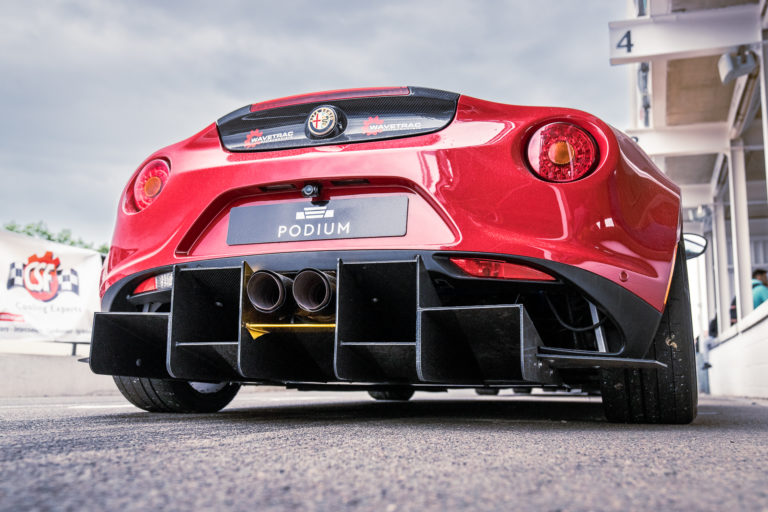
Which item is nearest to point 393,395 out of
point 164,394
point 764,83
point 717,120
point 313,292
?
point 164,394

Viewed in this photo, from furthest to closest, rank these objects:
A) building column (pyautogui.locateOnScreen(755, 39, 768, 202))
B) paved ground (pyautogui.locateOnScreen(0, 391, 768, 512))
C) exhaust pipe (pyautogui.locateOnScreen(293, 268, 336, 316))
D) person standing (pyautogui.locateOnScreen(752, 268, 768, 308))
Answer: person standing (pyautogui.locateOnScreen(752, 268, 768, 308)) < building column (pyautogui.locateOnScreen(755, 39, 768, 202)) < exhaust pipe (pyautogui.locateOnScreen(293, 268, 336, 316)) < paved ground (pyautogui.locateOnScreen(0, 391, 768, 512))

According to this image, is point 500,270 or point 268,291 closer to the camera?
point 500,270

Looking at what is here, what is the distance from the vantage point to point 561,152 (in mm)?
2250

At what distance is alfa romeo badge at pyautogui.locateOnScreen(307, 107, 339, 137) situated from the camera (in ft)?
7.96

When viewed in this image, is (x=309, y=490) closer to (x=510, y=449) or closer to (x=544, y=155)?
(x=510, y=449)

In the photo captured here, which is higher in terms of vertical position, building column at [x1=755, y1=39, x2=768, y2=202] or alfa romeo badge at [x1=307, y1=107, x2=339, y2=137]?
building column at [x1=755, y1=39, x2=768, y2=202]

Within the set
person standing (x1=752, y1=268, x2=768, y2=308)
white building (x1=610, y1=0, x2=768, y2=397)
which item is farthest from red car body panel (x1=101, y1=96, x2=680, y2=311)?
person standing (x1=752, y1=268, x2=768, y2=308)

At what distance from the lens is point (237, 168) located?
2.47 m

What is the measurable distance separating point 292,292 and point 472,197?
2.08 feet

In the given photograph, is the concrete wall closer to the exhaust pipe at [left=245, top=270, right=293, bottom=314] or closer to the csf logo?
the exhaust pipe at [left=245, top=270, right=293, bottom=314]

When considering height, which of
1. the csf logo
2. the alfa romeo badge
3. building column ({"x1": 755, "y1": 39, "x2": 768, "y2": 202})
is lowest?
the csf logo

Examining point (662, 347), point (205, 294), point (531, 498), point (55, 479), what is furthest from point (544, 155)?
point (55, 479)

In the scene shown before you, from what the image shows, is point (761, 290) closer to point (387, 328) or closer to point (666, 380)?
point (666, 380)

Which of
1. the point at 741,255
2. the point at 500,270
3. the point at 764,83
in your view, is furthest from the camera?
the point at 741,255
